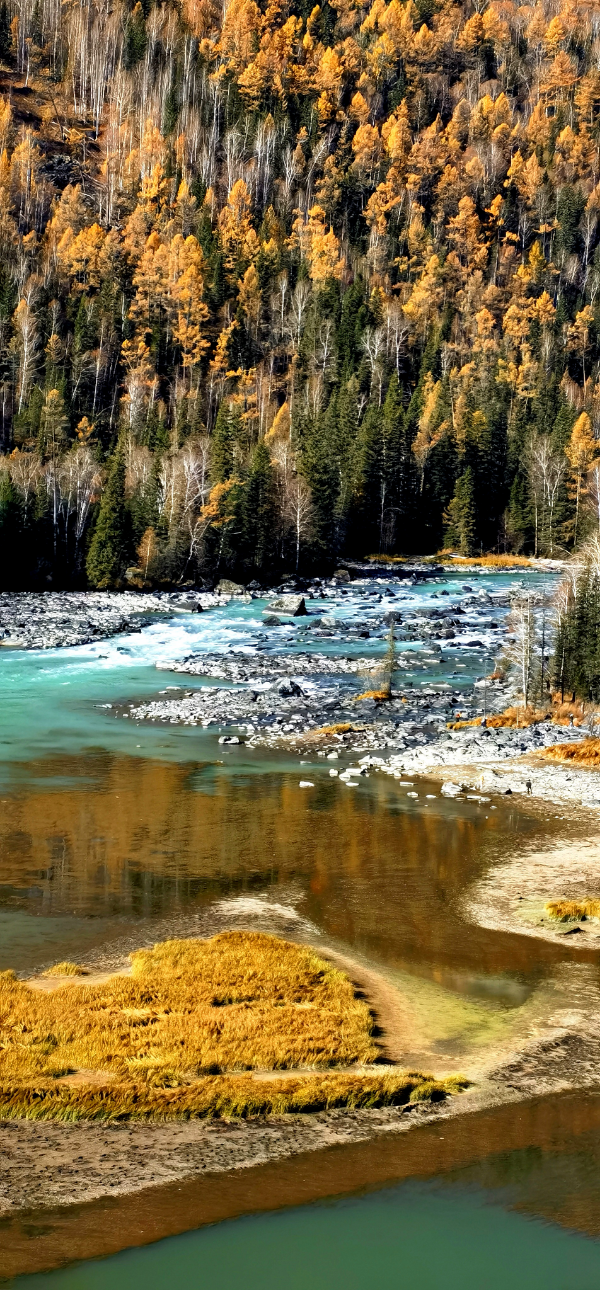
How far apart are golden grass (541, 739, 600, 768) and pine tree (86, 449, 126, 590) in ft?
181

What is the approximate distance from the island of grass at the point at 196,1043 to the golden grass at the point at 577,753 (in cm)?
1659

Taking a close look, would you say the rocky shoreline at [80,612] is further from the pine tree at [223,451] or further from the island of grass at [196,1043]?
the island of grass at [196,1043]

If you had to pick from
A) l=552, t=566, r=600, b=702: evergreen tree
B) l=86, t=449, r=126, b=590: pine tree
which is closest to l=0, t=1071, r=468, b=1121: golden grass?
l=552, t=566, r=600, b=702: evergreen tree

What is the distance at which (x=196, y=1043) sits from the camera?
1527 cm

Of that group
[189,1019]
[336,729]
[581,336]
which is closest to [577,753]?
[336,729]

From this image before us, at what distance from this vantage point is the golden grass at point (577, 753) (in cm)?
3291

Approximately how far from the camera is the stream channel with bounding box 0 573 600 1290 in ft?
36.6

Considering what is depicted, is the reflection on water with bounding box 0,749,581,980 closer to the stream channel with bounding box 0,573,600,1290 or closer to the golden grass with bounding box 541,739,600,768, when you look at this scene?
the stream channel with bounding box 0,573,600,1290

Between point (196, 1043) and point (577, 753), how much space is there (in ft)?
69.1

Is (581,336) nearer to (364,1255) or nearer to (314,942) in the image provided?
(314,942)

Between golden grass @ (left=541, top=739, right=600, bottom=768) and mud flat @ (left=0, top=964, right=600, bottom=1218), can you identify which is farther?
golden grass @ (left=541, top=739, right=600, bottom=768)

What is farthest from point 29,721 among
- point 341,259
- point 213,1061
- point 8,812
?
point 341,259

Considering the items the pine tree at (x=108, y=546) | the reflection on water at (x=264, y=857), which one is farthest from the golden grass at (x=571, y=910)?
the pine tree at (x=108, y=546)

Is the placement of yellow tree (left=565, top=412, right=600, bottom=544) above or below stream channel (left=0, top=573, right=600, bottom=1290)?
above
